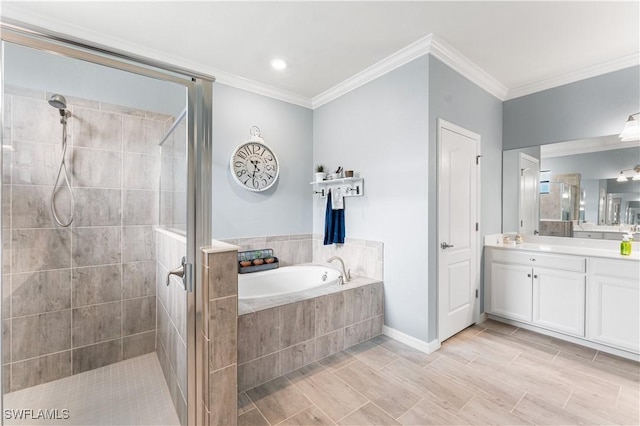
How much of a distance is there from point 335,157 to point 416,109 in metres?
1.13

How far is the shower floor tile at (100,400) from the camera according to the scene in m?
1.67

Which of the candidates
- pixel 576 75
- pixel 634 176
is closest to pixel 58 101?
pixel 576 75

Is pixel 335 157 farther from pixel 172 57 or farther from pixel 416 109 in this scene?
pixel 172 57

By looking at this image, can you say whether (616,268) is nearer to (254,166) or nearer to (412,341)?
(412,341)

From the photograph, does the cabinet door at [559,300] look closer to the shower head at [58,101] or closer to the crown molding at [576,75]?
the crown molding at [576,75]

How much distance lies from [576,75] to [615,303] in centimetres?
218

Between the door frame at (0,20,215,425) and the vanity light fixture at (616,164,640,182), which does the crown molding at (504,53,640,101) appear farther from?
the door frame at (0,20,215,425)

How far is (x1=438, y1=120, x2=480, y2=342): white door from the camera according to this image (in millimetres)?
2529

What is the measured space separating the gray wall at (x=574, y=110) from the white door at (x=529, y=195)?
226 millimetres

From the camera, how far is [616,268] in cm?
231

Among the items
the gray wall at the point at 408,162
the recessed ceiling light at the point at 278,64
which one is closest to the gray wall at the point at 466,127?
the gray wall at the point at 408,162

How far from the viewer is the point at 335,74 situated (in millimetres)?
2949

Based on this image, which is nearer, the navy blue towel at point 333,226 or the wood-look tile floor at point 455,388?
the wood-look tile floor at point 455,388

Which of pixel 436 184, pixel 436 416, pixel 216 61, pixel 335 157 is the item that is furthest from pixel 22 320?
pixel 436 184
